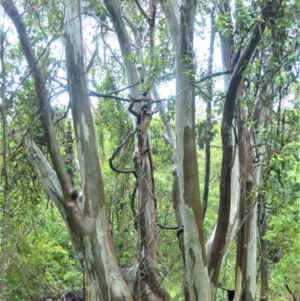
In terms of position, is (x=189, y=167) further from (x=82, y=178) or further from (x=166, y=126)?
(x=166, y=126)

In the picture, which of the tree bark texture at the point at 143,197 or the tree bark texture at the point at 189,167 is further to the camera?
the tree bark texture at the point at 143,197

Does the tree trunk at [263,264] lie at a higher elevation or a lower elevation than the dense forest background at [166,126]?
lower

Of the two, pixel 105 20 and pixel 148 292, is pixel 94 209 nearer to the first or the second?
pixel 148 292

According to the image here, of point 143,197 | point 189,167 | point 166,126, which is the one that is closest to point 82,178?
point 189,167

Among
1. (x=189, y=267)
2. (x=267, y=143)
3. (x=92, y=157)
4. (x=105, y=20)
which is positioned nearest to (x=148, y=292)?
(x=189, y=267)

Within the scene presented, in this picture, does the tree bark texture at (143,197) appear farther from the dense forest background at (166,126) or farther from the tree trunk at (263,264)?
the tree trunk at (263,264)

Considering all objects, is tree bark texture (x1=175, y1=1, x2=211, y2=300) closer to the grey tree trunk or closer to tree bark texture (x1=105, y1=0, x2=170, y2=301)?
the grey tree trunk

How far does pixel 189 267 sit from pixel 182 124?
1481 mm

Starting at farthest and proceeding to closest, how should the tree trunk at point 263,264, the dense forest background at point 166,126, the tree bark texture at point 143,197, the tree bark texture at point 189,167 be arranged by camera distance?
the tree trunk at point 263,264 < the tree bark texture at point 143,197 < the tree bark texture at point 189,167 < the dense forest background at point 166,126

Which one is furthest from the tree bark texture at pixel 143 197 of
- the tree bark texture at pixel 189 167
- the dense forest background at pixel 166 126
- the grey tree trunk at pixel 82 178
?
the tree bark texture at pixel 189 167

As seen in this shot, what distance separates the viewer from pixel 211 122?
17.4 ft

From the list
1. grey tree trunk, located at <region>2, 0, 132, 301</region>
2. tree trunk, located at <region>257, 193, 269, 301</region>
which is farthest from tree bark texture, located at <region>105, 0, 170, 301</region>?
tree trunk, located at <region>257, 193, 269, 301</region>

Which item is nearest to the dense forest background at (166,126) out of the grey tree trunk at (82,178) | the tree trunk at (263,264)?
the grey tree trunk at (82,178)

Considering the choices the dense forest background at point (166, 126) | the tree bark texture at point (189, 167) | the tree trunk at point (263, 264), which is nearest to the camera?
the dense forest background at point (166, 126)
